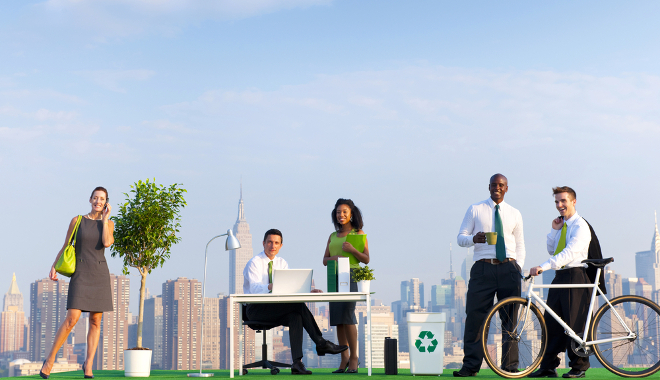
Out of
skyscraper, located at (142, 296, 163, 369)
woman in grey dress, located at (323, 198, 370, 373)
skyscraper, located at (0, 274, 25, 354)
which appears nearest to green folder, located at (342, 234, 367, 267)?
woman in grey dress, located at (323, 198, 370, 373)

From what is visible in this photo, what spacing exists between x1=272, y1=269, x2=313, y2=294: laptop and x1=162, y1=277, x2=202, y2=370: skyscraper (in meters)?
70.8

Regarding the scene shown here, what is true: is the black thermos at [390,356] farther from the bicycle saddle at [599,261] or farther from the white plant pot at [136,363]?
the white plant pot at [136,363]

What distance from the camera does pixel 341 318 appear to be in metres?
6.48

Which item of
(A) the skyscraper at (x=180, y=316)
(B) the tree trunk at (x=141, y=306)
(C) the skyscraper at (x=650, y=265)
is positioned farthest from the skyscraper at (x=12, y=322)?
(C) the skyscraper at (x=650, y=265)

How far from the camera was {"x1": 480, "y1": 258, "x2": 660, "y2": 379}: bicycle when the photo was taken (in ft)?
17.8

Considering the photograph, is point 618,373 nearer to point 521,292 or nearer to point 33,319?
point 521,292

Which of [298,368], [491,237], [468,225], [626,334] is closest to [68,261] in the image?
[298,368]

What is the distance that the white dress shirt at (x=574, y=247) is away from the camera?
5.48m

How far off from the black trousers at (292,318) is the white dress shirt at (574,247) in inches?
101

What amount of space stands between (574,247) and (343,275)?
2.28 meters

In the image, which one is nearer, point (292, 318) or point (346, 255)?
point (292, 318)

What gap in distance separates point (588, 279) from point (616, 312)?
0.39 meters

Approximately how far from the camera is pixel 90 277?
6.13 m

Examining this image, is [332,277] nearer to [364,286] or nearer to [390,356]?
[364,286]
